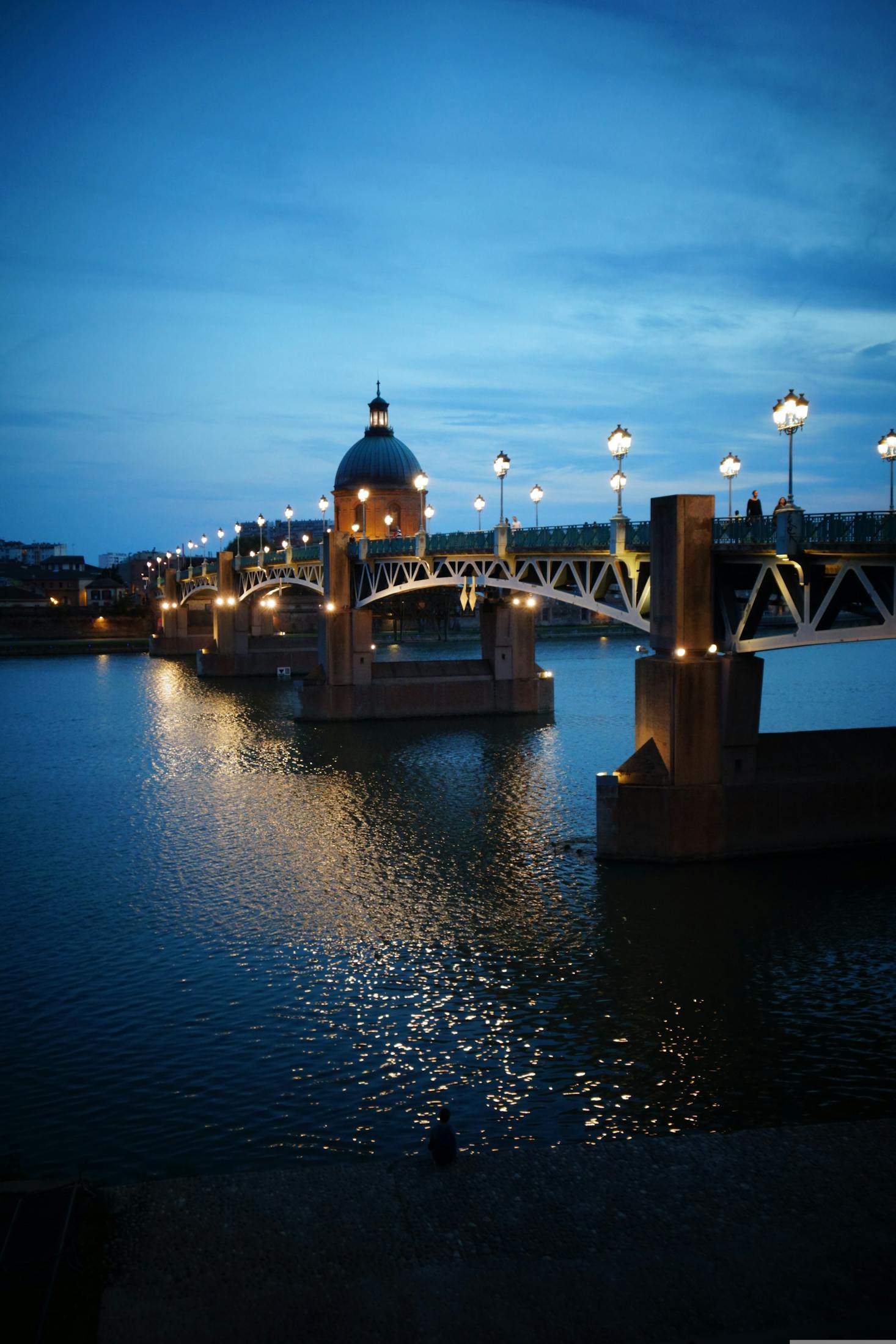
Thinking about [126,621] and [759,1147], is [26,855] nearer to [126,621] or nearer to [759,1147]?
[759,1147]

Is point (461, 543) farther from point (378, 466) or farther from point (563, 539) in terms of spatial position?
point (378, 466)

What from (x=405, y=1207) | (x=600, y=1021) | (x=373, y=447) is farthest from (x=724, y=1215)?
(x=373, y=447)

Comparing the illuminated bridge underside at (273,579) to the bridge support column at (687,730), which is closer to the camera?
the bridge support column at (687,730)

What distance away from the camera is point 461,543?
4888 cm

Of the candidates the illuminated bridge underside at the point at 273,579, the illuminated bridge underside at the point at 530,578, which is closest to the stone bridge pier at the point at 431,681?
the illuminated bridge underside at the point at 530,578

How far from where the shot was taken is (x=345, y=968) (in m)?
20.0

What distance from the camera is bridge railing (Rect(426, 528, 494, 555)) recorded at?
46.1m

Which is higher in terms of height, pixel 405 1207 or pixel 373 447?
pixel 373 447

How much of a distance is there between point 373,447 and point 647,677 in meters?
83.8

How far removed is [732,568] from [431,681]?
32.4 m

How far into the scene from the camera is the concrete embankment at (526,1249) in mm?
8656

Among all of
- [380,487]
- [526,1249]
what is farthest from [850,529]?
[380,487]

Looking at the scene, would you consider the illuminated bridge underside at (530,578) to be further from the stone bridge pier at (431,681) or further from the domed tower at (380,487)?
the domed tower at (380,487)

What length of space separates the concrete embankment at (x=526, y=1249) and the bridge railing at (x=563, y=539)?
2465cm
